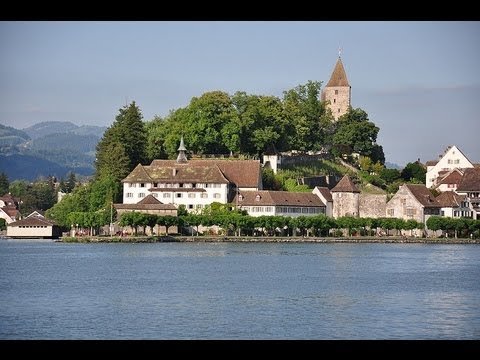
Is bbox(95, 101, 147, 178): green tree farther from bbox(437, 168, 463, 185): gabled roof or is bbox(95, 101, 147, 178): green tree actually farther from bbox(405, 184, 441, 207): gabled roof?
bbox(437, 168, 463, 185): gabled roof

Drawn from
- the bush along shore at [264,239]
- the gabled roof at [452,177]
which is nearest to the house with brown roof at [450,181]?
the gabled roof at [452,177]

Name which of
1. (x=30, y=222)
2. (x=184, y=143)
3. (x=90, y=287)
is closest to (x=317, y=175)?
(x=184, y=143)

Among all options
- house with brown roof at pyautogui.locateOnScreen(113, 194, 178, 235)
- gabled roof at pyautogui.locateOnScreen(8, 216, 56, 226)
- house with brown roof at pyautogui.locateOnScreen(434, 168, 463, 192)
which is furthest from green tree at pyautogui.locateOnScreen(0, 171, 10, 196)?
house with brown roof at pyautogui.locateOnScreen(434, 168, 463, 192)

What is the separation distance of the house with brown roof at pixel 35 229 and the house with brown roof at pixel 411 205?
18.7 m

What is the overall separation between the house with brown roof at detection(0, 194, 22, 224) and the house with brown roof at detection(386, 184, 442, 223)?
28.1m

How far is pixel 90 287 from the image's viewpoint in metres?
26.3

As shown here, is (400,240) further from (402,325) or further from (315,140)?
(402,325)

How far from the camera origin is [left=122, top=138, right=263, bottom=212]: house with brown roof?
57.2 meters

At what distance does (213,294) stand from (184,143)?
36.6 metres

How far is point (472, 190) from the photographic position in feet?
208

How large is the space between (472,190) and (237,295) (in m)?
41.5

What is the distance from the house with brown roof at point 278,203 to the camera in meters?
56.9
